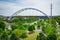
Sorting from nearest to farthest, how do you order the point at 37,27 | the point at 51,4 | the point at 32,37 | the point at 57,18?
the point at 32,37
the point at 51,4
the point at 37,27
the point at 57,18

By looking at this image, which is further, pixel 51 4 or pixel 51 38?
pixel 51 4

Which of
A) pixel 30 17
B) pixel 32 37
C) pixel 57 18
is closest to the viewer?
pixel 32 37

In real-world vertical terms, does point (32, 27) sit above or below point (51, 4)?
below

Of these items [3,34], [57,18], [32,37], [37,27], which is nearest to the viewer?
[3,34]

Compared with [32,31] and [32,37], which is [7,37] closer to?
[32,37]

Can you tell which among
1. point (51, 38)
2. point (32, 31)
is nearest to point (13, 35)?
point (51, 38)

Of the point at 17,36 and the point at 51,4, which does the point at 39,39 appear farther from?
the point at 51,4

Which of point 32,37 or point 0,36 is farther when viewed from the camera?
point 32,37

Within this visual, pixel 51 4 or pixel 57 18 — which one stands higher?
pixel 51 4

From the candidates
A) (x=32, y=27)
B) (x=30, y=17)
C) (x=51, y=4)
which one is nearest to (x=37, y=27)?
(x=32, y=27)
